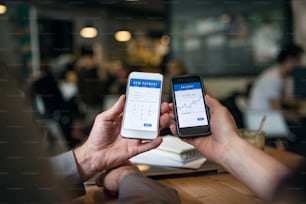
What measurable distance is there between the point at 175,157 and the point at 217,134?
0.16 meters

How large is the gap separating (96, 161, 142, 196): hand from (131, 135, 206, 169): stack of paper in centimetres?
12

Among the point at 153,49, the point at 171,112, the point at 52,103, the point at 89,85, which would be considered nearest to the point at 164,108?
the point at 171,112

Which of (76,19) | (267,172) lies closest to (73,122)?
(76,19)

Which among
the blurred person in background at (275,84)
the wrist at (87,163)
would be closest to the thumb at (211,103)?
the wrist at (87,163)

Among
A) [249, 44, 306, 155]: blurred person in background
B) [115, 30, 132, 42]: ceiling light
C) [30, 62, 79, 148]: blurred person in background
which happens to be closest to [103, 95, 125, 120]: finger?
[30, 62, 79, 148]: blurred person in background

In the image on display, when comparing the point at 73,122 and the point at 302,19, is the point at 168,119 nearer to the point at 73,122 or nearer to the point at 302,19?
the point at 302,19

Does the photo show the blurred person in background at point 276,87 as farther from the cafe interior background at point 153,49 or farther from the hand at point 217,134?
the hand at point 217,134

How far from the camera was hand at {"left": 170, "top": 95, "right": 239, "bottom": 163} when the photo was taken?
0.60 metres

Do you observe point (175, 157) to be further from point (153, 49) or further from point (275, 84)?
point (153, 49)

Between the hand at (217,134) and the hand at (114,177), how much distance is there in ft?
0.36

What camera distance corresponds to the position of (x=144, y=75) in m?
0.63

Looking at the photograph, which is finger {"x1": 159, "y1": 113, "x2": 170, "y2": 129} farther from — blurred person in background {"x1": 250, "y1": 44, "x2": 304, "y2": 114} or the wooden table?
blurred person in background {"x1": 250, "y1": 44, "x2": 304, "y2": 114}

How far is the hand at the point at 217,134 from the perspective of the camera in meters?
0.60

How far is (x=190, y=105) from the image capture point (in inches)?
24.5
